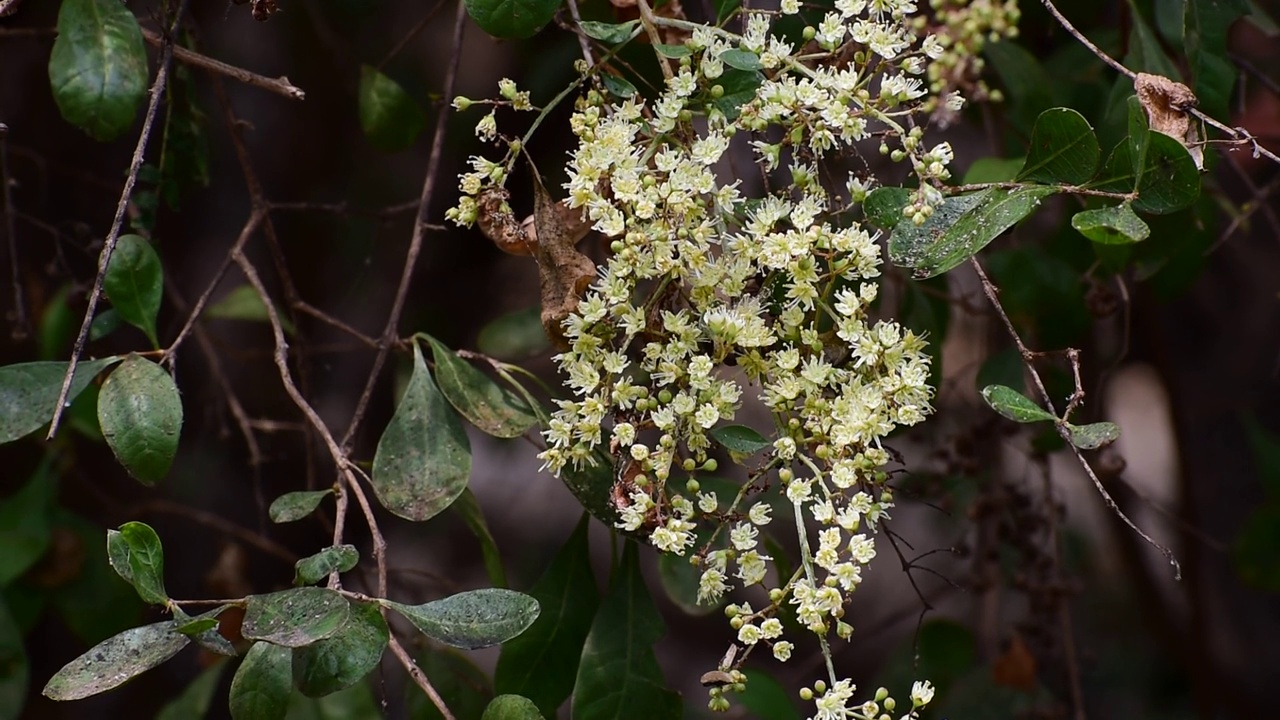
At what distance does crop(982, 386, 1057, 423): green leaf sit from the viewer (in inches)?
32.2

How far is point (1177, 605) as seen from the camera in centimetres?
244

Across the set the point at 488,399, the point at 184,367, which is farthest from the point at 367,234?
the point at 488,399

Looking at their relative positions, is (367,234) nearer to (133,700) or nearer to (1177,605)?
(133,700)

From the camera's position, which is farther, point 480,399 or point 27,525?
point 27,525

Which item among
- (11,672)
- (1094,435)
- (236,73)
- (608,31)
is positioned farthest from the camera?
(11,672)

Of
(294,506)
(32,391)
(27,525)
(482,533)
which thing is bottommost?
(27,525)

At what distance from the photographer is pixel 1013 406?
32.6 inches

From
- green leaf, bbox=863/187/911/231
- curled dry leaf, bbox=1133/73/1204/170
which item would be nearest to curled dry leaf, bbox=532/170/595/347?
green leaf, bbox=863/187/911/231

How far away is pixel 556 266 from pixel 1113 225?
1.36 feet

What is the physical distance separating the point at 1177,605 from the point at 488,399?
1939 mm

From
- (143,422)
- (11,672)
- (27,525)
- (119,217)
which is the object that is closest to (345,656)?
(143,422)

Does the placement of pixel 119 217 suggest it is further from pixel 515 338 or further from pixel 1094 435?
pixel 1094 435

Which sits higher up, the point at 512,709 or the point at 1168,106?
the point at 1168,106

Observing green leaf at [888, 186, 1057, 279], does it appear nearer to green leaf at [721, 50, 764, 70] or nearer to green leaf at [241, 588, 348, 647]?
green leaf at [721, 50, 764, 70]
